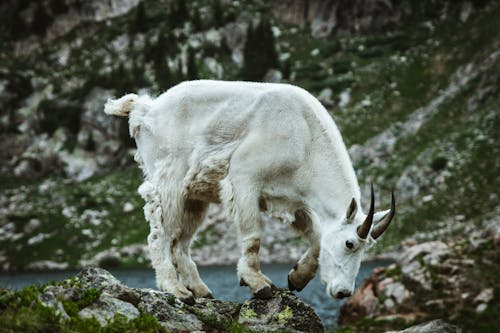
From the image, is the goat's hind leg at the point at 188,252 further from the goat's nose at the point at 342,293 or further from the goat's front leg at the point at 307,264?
the goat's nose at the point at 342,293

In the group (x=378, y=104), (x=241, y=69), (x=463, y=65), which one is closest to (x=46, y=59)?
(x=241, y=69)

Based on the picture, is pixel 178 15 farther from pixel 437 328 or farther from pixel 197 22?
pixel 437 328

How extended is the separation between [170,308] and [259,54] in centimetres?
8034

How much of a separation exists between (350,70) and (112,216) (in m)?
39.8

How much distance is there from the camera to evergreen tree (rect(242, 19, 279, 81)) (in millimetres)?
82250

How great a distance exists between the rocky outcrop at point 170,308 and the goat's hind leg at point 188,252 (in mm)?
463

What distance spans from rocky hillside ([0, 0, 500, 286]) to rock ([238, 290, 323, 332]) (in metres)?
39.7

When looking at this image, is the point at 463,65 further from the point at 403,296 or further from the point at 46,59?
the point at 46,59

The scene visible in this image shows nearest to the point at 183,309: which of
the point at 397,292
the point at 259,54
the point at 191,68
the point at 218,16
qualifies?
the point at 397,292

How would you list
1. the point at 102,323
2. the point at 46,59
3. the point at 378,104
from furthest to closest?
the point at 46,59 → the point at 378,104 → the point at 102,323

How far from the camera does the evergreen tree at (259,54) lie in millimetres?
82250

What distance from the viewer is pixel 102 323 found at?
15.4 ft

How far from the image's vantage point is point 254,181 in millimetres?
6652

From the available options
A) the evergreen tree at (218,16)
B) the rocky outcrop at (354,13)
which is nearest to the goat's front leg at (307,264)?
the rocky outcrop at (354,13)
